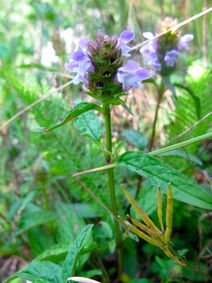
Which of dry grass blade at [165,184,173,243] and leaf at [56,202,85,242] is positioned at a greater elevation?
leaf at [56,202,85,242]

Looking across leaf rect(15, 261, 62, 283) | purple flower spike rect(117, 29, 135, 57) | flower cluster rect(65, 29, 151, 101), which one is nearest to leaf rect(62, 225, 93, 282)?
leaf rect(15, 261, 62, 283)

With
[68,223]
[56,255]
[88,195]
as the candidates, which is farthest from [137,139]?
[56,255]

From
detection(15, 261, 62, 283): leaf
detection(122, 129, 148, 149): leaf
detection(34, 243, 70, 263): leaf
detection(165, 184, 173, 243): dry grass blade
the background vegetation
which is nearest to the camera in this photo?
detection(165, 184, 173, 243): dry grass blade

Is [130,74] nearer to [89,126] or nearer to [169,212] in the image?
[89,126]

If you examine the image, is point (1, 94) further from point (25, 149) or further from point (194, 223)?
point (194, 223)

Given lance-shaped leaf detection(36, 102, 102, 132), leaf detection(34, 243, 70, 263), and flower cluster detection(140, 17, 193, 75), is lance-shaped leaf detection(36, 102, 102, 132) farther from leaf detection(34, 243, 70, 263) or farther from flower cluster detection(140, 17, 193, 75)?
flower cluster detection(140, 17, 193, 75)

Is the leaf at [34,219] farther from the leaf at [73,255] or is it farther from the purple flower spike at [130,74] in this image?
the purple flower spike at [130,74]
